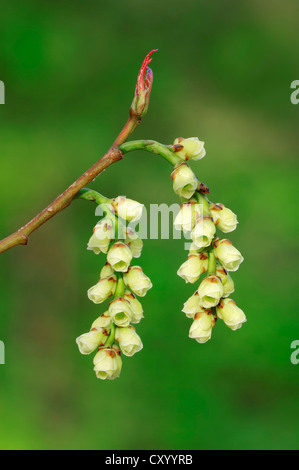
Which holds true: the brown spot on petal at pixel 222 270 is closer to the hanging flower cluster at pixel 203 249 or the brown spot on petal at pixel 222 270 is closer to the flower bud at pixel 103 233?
the hanging flower cluster at pixel 203 249

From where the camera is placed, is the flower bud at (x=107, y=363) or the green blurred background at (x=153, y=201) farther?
the green blurred background at (x=153, y=201)

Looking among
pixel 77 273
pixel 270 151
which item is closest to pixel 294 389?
pixel 77 273

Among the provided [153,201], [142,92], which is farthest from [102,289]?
[153,201]

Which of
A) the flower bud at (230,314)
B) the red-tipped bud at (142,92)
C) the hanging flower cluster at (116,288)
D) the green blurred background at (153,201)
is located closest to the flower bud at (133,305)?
the hanging flower cluster at (116,288)

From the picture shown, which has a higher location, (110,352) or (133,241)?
(133,241)

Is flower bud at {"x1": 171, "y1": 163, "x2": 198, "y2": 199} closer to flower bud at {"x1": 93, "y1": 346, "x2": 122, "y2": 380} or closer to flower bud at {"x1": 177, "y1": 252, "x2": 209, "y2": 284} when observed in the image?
flower bud at {"x1": 177, "y1": 252, "x2": 209, "y2": 284}

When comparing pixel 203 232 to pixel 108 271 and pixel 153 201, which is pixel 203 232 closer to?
pixel 108 271

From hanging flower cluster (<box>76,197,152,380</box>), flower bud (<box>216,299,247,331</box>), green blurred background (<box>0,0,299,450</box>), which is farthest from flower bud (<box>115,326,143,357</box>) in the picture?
green blurred background (<box>0,0,299,450</box>)
